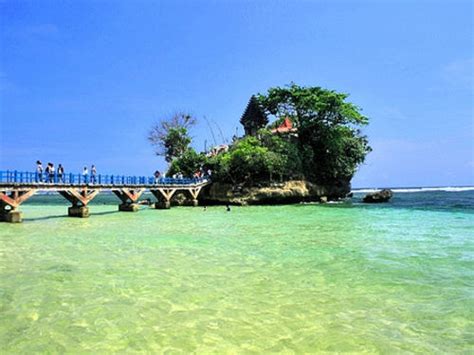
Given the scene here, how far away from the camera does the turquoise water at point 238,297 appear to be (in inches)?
190

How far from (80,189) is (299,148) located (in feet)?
84.6

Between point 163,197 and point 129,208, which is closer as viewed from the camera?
point 129,208

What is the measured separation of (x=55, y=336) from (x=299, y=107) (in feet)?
135

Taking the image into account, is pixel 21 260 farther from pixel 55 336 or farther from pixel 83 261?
pixel 55 336

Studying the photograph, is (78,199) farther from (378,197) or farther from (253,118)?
(378,197)

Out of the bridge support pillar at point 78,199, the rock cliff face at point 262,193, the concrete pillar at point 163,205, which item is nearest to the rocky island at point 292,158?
the rock cliff face at point 262,193

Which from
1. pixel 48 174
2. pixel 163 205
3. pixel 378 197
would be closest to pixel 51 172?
pixel 48 174

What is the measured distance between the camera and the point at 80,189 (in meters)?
25.4

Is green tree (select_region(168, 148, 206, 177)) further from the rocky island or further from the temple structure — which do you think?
the temple structure

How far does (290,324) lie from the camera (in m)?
5.34

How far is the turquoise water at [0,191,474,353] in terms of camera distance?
15.9 feet

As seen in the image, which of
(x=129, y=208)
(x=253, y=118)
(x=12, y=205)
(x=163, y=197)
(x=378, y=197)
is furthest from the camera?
(x=253, y=118)

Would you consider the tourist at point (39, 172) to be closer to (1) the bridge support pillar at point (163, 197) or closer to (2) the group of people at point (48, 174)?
(2) the group of people at point (48, 174)

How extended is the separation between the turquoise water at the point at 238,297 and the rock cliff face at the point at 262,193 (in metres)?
26.3
